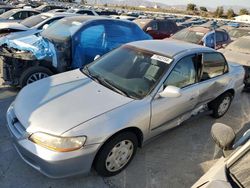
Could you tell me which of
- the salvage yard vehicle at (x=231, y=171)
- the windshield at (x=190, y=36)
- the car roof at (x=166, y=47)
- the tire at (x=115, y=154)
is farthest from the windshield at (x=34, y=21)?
the salvage yard vehicle at (x=231, y=171)

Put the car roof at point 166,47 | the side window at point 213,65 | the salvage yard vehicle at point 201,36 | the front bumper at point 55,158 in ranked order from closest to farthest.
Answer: the front bumper at point 55,158 < the car roof at point 166,47 < the side window at point 213,65 < the salvage yard vehicle at point 201,36

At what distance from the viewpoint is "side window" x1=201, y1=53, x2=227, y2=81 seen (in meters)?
4.43

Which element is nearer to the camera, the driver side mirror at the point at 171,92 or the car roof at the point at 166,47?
the driver side mirror at the point at 171,92

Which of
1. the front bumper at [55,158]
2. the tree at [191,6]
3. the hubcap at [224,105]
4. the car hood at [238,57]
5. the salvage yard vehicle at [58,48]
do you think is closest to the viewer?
the front bumper at [55,158]

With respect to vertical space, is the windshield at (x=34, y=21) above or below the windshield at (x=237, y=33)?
above

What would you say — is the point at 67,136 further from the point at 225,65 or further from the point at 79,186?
the point at 225,65

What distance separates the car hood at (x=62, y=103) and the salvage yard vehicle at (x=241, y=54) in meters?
4.63

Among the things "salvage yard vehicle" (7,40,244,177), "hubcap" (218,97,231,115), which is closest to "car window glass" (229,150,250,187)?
"salvage yard vehicle" (7,40,244,177)

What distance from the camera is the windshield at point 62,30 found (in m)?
6.23

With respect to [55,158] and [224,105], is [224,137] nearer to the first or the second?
[55,158]

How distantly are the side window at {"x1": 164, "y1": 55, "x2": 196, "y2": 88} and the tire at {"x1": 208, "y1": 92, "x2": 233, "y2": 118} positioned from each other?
1000mm

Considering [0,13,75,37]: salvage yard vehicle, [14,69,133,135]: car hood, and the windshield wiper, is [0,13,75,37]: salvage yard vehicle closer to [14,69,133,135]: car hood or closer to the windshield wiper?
the windshield wiper

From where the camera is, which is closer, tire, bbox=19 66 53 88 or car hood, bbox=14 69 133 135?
car hood, bbox=14 69 133 135

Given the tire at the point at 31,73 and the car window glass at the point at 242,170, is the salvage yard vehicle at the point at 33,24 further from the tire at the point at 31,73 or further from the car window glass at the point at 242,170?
the car window glass at the point at 242,170
